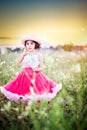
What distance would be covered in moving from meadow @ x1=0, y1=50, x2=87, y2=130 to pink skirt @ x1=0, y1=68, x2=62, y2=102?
29mm

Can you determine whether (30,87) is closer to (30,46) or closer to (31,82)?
(31,82)

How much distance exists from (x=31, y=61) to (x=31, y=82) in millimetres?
128

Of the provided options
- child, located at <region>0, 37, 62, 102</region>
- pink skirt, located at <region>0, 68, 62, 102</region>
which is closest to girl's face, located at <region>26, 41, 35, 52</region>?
child, located at <region>0, 37, 62, 102</region>

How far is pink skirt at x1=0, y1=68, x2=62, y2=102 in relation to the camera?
2.07m

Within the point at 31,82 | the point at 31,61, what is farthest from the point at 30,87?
the point at 31,61

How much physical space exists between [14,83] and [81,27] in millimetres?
549

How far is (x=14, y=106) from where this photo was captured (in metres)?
2.07

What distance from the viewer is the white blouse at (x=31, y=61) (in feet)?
6.94

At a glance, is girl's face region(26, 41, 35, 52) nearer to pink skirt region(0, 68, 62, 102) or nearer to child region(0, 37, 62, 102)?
child region(0, 37, 62, 102)

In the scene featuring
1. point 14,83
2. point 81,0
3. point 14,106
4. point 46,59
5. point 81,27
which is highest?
point 81,0

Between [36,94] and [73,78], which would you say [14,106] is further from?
[73,78]

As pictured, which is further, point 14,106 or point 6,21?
point 6,21

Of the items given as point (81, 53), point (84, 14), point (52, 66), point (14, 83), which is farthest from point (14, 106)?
point (84, 14)

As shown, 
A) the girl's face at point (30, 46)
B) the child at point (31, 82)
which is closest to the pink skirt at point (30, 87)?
the child at point (31, 82)
